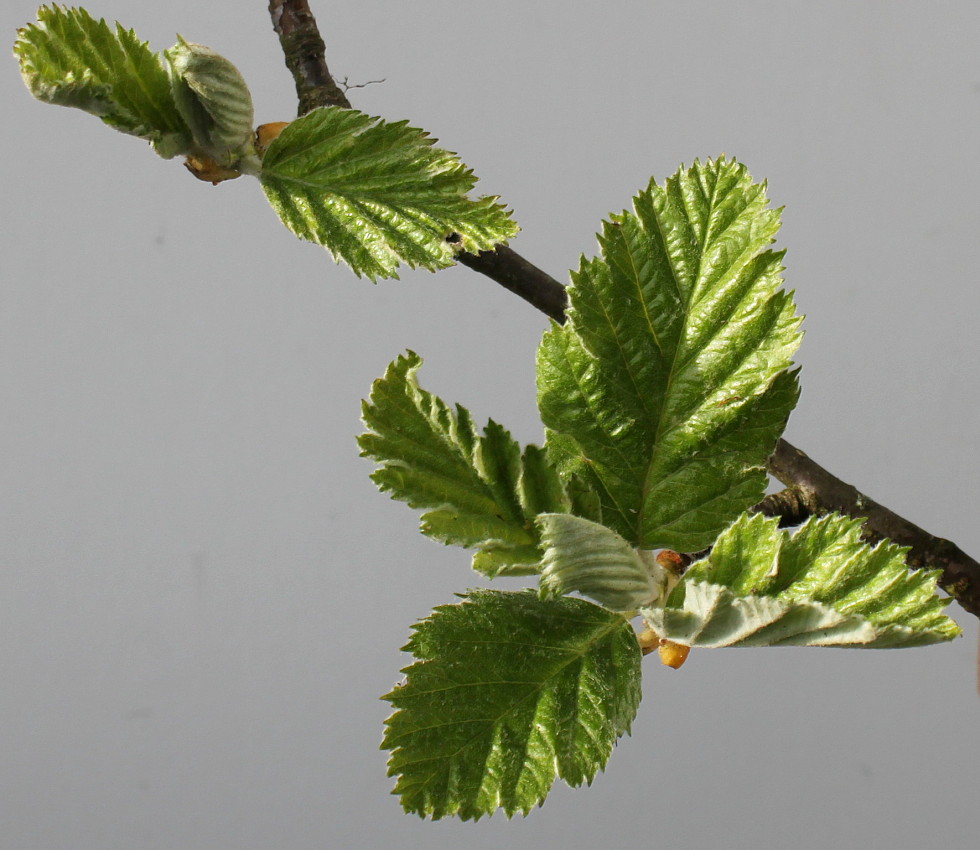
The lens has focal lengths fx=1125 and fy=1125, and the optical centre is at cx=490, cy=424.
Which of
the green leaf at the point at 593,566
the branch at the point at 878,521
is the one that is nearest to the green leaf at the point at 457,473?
the green leaf at the point at 593,566

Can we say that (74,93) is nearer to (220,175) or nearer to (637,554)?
(220,175)

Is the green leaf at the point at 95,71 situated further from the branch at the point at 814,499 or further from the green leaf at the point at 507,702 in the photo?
the green leaf at the point at 507,702

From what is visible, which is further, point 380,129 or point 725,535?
point 380,129

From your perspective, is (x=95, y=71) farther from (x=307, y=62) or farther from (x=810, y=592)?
(x=810, y=592)

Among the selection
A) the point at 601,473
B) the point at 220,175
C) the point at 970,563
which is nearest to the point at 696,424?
the point at 601,473

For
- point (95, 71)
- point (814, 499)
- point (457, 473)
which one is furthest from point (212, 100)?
point (814, 499)
